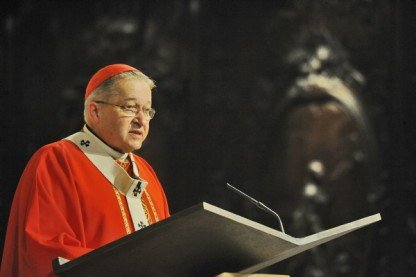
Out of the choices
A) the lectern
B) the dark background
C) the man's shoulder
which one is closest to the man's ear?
the man's shoulder

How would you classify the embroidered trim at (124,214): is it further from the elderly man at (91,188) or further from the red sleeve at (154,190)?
the red sleeve at (154,190)

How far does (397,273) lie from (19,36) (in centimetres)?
257

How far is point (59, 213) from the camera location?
311cm

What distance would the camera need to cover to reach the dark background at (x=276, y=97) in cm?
470

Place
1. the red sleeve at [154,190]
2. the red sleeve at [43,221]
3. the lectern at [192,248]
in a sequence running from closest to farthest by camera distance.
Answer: the lectern at [192,248]
the red sleeve at [43,221]
the red sleeve at [154,190]

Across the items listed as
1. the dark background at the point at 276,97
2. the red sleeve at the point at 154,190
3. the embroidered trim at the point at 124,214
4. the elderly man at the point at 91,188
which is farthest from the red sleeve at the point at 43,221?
the dark background at the point at 276,97

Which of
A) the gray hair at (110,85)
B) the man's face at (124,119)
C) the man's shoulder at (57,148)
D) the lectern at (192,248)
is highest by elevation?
the gray hair at (110,85)

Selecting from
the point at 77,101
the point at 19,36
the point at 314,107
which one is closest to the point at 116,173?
the point at 77,101

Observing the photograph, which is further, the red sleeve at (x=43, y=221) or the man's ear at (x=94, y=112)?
the man's ear at (x=94, y=112)

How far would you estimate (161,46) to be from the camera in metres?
4.79

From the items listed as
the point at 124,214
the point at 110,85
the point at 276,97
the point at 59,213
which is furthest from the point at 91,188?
the point at 276,97

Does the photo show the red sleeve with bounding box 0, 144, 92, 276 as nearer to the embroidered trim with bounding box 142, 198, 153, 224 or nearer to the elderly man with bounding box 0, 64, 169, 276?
the elderly man with bounding box 0, 64, 169, 276

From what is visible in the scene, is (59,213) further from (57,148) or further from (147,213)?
(147,213)

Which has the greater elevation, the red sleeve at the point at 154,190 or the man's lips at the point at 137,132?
the man's lips at the point at 137,132
